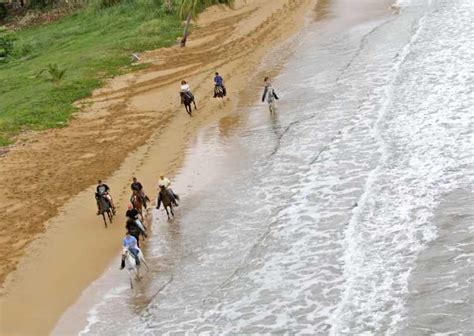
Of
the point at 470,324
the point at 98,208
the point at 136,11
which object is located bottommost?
the point at 470,324

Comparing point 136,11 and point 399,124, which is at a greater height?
point 136,11

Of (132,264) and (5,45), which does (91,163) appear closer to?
(132,264)

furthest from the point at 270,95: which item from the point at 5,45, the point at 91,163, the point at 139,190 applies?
the point at 5,45

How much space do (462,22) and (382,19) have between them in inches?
237

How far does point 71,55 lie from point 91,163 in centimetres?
2054

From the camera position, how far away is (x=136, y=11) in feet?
172

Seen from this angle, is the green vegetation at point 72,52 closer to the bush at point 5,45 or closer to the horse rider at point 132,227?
the bush at point 5,45

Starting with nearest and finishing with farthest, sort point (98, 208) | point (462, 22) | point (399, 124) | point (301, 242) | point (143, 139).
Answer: point (301, 242) < point (98, 208) < point (399, 124) < point (143, 139) < point (462, 22)

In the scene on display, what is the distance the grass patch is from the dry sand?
52.8 inches

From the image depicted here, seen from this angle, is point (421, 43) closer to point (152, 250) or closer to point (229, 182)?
point (229, 182)

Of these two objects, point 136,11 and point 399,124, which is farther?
point 136,11

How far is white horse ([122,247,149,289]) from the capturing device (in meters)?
17.1

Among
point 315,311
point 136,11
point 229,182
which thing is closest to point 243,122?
point 229,182

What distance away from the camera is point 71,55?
4456 cm
